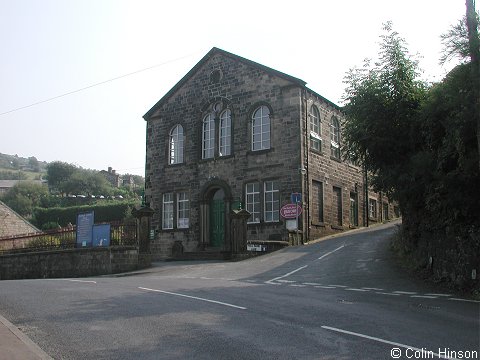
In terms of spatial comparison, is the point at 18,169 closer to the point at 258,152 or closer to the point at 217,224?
the point at 217,224

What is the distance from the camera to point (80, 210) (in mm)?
64438

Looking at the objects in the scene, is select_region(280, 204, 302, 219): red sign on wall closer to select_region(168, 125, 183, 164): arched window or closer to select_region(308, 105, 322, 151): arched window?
select_region(308, 105, 322, 151): arched window

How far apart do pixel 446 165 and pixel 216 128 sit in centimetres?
1951

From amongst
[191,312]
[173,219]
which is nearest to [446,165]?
[191,312]

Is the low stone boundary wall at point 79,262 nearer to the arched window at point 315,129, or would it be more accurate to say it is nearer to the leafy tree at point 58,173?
the arched window at point 315,129

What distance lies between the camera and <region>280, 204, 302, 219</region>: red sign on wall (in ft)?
87.8

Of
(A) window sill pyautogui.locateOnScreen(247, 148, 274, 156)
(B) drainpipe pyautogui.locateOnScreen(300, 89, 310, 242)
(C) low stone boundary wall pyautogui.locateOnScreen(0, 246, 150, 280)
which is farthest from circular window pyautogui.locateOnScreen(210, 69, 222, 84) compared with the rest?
(C) low stone boundary wall pyautogui.locateOnScreen(0, 246, 150, 280)

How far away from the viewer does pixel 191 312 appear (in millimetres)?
9211

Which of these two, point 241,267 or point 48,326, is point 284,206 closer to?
point 241,267

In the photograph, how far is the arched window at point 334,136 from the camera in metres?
32.5

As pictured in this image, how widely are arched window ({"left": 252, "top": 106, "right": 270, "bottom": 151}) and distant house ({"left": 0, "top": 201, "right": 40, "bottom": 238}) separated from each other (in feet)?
112

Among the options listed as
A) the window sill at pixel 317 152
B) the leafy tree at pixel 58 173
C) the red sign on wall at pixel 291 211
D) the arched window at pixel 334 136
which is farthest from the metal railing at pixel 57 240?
the leafy tree at pixel 58 173

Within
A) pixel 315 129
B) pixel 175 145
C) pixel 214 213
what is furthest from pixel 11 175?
pixel 315 129

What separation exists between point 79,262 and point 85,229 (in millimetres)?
1843
